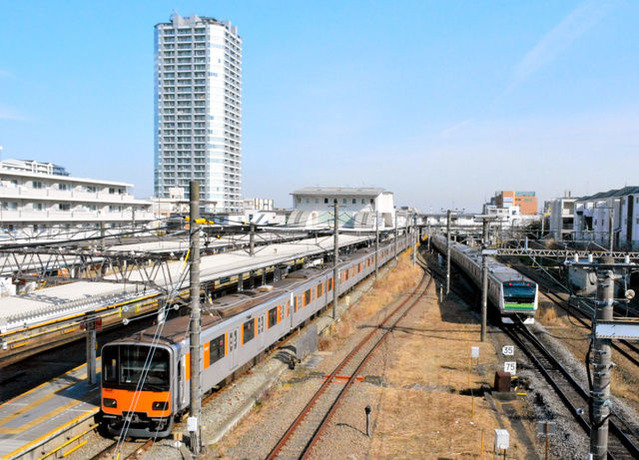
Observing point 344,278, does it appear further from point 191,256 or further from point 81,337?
point 191,256

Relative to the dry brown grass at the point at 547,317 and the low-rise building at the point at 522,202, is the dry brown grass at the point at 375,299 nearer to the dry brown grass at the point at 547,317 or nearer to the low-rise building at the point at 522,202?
the dry brown grass at the point at 547,317

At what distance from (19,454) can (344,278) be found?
20.2 meters

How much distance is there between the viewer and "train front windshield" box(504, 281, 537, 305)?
838 inches

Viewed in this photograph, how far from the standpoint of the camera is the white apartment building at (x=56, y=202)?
3319 cm

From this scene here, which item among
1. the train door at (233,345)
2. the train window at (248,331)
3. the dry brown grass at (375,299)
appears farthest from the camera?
the dry brown grass at (375,299)

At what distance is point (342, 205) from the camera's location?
7056 cm

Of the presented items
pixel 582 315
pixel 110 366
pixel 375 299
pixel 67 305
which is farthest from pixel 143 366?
pixel 582 315

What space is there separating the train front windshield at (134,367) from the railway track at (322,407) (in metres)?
2.84

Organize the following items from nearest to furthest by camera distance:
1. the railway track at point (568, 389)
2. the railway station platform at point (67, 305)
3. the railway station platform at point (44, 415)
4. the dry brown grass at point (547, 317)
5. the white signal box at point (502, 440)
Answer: the railway station platform at point (44, 415) < the white signal box at point (502, 440) < the railway station platform at point (67, 305) < the railway track at point (568, 389) < the dry brown grass at point (547, 317)

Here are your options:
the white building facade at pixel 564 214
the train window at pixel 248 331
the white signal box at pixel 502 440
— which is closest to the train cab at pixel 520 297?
the train window at pixel 248 331

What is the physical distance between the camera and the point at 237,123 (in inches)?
4350

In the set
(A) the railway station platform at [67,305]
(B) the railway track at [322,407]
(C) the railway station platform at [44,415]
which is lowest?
(B) the railway track at [322,407]

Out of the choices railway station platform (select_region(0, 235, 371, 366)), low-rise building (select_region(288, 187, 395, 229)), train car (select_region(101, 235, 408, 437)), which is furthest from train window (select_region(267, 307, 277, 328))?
low-rise building (select_region(288, 187, 395, 229))

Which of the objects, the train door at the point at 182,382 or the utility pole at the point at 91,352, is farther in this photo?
the utility pole at the point at 91,352
